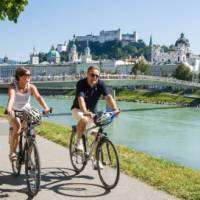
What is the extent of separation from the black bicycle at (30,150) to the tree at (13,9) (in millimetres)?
5935

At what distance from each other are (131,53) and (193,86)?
310 ft

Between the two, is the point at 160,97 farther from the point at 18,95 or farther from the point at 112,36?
the point at 112,36

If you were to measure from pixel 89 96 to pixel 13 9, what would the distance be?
5.99 metres

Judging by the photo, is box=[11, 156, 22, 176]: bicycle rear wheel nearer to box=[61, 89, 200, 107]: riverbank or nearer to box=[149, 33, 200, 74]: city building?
box=[61, 89, 200, 107]: riverbank

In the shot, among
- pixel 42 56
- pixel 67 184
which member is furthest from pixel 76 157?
pixel 42 56

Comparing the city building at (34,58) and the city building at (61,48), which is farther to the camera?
the city building at (61,48)

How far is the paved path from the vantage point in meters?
4.53

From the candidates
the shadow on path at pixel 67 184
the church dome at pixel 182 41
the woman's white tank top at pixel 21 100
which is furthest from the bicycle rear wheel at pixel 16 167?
the church dome at pixel 182 41

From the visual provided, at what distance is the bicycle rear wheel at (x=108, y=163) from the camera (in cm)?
474

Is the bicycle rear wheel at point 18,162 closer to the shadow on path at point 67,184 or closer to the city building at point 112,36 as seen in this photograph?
the shadow on path at point 67,184

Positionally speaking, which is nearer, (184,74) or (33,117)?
(33,117)

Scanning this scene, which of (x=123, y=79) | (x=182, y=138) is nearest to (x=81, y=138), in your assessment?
(x=182, y=138)

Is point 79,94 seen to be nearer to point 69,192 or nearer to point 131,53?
point 69,192

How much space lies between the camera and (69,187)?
489cm
